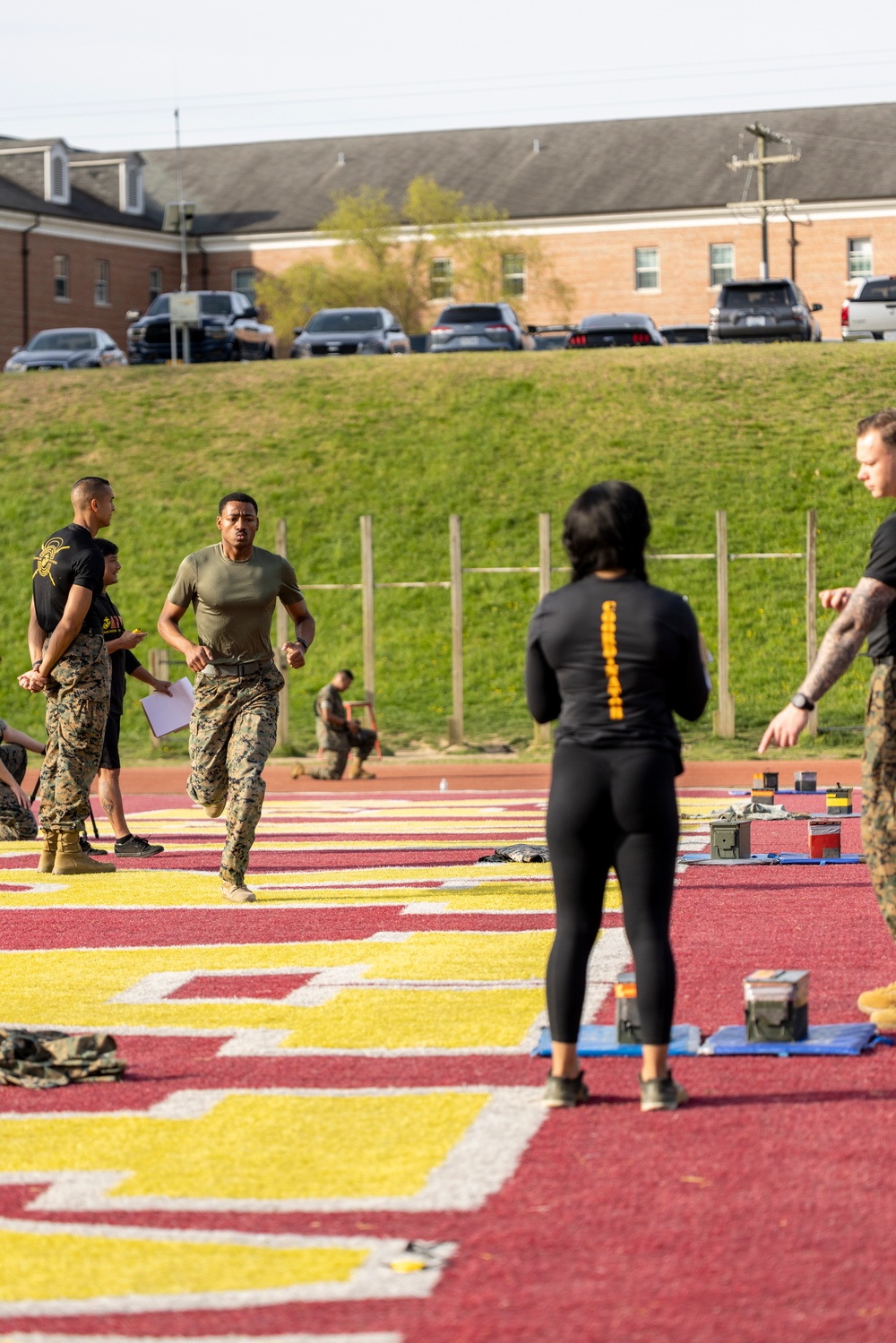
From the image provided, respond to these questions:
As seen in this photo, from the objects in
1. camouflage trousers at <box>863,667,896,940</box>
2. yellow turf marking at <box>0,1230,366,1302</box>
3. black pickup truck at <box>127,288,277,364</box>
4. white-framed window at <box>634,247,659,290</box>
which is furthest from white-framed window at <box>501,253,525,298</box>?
yellow turf marking at <box>0,1230,366,1302</box>

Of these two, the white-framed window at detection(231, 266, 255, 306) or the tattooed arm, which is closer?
the tattooed arm

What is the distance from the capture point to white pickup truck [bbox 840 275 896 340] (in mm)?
42188

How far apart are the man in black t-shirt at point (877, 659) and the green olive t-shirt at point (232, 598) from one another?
4.30 meters

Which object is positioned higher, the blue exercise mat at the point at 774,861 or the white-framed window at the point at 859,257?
the white-framed window at the point at 859,257

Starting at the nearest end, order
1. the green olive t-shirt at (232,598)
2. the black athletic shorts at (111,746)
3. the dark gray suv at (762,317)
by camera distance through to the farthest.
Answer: the green olive t-shirt at (232,598) < the black athletic shorts at (111,746) < the dark gray suv at (762,317)

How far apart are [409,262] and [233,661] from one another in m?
59.1

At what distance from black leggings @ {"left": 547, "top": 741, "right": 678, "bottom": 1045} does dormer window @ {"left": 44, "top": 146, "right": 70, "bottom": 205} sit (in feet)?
220

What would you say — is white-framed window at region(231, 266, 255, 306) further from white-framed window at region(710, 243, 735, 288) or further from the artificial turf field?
the artificial turf field

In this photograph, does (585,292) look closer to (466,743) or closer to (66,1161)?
(466,743)

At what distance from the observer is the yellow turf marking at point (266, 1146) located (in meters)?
5.05

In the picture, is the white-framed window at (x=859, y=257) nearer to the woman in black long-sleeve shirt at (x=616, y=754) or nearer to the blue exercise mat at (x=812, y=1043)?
the blue exercise mat at (x=812, y=1043)

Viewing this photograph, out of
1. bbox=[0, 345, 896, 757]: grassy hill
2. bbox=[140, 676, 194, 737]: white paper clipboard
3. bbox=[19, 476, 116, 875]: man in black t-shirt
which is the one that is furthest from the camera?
bbox=[0, 345, 896, 757]: grassy hill

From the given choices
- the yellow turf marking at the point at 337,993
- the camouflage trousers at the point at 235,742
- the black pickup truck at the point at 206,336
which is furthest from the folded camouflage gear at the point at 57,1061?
the black pickup truck at the point at 206,336

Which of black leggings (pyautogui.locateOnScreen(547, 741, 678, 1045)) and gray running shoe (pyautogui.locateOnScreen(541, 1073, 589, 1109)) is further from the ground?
black leggings (pyautogui.locateOnScreen(547, 741, 678, 1045))
